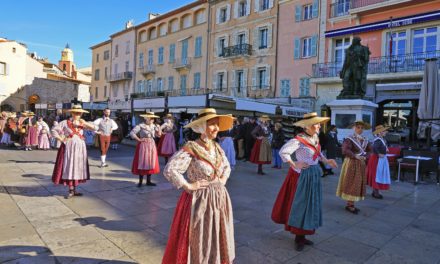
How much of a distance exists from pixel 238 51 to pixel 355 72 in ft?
50.3

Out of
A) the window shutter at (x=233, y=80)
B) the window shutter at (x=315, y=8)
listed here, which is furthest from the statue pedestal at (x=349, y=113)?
the window shutter at (x=233, y=80)

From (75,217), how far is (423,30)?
66.8 feet

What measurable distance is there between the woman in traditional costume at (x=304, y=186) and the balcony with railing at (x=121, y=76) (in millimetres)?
38995

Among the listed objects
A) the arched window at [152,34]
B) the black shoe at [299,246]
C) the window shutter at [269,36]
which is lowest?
the black shoe at [299,246]

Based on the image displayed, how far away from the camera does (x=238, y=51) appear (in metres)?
27.4

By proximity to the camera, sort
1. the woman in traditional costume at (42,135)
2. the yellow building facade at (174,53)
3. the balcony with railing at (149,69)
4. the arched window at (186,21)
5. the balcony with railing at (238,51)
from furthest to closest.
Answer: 1. the balcony with railing at (149,69)
2. the arched window at (186,21)
3. the yellow building facade at (174,53)
4. the balcony with railing at (238,51)
5. the woman in traditional costume at (42,135)

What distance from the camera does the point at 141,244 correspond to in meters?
4.11

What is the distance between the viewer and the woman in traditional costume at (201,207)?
2.83m

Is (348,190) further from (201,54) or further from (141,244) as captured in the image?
(201,54)

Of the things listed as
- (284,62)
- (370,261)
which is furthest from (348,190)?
(284,62)

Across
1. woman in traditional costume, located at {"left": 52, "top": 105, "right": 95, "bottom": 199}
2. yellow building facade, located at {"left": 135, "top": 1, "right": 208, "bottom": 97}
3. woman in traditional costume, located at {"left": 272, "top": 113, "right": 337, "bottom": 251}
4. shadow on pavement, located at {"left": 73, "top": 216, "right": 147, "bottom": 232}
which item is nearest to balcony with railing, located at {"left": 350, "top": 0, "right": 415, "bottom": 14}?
yellow building facade, located at {"left": 135, "top": 1, "right": 208, "bottom": 97}

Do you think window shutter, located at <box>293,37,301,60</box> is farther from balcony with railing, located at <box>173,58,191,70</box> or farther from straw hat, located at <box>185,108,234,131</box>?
straw hat, located at <box>185,108,234,131</box>

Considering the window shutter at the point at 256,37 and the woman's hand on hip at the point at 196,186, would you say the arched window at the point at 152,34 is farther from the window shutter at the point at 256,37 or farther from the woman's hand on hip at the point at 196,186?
the woman's hand on hip at the point at 196,186

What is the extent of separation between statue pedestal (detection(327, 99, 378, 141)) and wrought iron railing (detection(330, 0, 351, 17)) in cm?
1103
